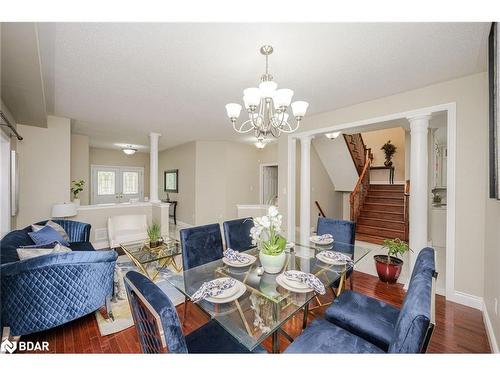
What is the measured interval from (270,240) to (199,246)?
32.6 inches

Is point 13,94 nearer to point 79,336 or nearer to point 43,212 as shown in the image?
point 43,212

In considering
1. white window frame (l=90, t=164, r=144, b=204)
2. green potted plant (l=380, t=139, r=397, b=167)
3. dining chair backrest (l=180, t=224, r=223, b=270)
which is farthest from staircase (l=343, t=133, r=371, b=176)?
white window frame (l=90, t=164, r=144, b=204)

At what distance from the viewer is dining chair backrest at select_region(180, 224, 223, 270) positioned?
2016mm

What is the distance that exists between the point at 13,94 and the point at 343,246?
418cm

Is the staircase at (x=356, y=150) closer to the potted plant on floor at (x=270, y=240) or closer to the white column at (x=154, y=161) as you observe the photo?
the potted plant on floor at (x=270, y=240)

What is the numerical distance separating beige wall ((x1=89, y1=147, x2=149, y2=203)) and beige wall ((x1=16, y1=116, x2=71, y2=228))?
4.09 m

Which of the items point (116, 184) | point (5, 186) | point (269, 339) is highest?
point (116, 184)

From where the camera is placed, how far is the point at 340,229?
8.47 ft

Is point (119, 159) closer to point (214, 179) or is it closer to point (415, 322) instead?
point (214, 179)

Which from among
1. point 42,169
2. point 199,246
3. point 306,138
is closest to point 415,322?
point 199,246

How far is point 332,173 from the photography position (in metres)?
6.46

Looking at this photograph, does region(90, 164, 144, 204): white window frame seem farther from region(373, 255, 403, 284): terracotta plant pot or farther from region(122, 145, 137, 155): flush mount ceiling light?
region(373, 255, 403, 284): terracotta plant pot

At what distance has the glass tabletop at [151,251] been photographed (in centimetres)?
262
